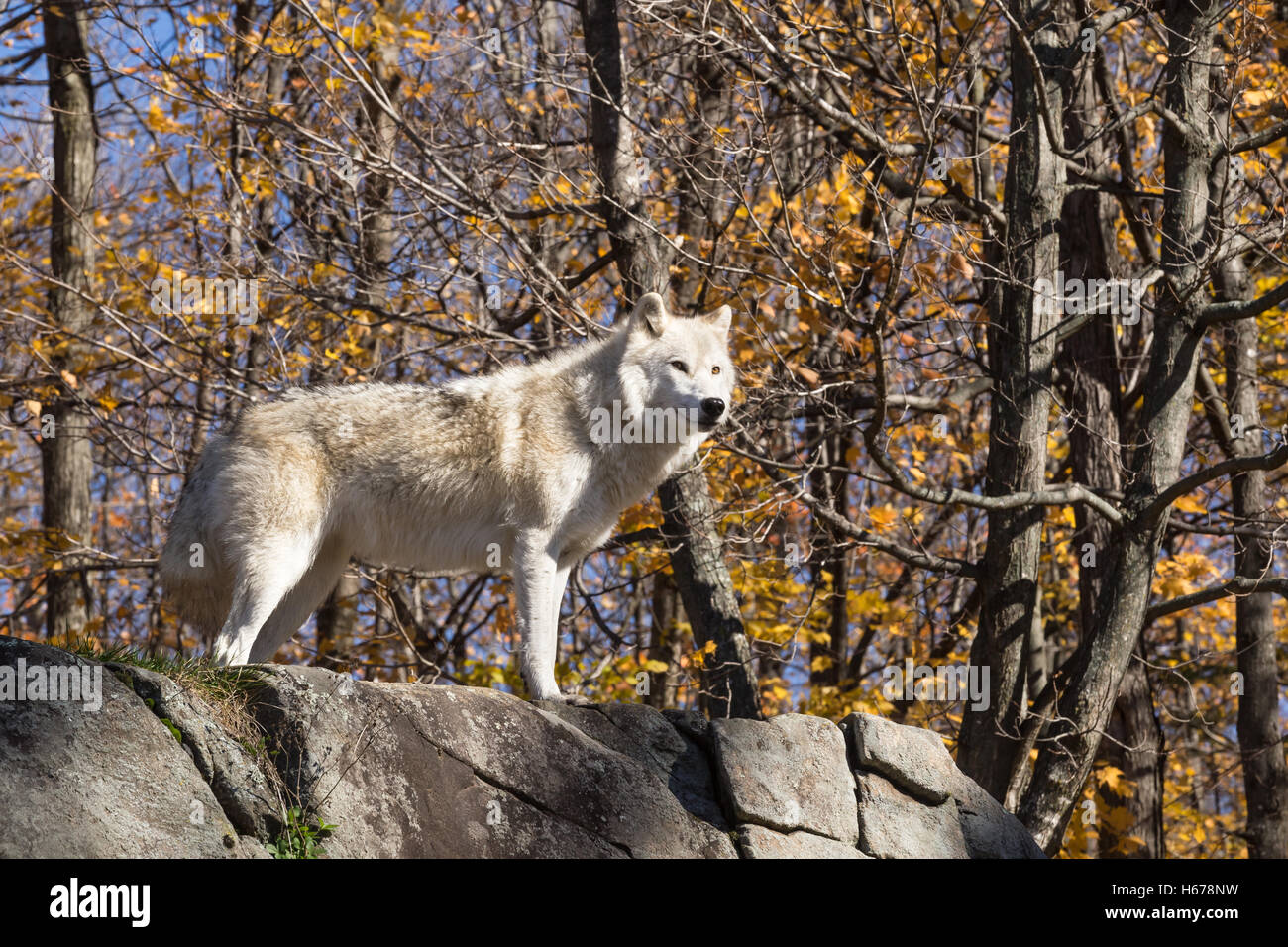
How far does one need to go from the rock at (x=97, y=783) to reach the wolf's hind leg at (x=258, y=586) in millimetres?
1529

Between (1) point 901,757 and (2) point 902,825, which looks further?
(1) point 901,757

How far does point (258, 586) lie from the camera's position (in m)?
6.91

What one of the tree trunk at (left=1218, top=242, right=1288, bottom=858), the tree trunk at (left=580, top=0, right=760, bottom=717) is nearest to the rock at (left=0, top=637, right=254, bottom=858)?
the tree trunk at (left=580, top=0, right=760, bottom=717)

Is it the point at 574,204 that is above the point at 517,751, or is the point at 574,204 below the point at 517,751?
above

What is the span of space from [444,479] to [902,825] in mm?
3421

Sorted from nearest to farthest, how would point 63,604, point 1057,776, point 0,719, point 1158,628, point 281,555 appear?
point 0,719 → point 281,555 → point 1057,776 → point 63,604 → point 1158,628

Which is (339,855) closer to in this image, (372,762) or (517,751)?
(372,762)

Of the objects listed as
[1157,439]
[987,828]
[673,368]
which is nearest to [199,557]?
[673,368]

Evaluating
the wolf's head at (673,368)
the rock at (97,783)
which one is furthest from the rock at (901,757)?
the rock at (97,783)

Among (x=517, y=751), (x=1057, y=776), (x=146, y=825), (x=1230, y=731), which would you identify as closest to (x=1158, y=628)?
(x=1057, y=776)

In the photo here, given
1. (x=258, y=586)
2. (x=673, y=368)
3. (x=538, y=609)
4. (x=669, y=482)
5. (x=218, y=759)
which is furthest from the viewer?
(x=669, y=482)

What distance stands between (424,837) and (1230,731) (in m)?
25.1

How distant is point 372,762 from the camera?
18.9 ft

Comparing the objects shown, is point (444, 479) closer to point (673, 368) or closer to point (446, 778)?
point (673, 368)
